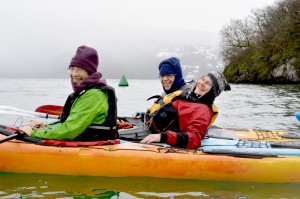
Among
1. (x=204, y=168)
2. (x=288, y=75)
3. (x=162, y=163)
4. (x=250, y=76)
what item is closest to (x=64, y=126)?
(x=162, y=163)

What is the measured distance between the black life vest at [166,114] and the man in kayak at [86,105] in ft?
2.39

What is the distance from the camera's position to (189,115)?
550cm

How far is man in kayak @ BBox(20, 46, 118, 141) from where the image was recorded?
16.2 ft

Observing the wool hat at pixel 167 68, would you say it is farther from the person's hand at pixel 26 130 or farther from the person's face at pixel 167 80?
the person's hand at pixel 26 130

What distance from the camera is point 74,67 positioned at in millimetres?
4992


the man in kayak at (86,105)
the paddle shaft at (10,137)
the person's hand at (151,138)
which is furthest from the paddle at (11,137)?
the person's hand at (151,138)

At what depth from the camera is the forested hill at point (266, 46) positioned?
38.1 m

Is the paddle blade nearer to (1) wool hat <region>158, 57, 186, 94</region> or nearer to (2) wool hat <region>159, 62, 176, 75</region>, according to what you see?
(1) wool hat <region>158, 57, 186, 94</region>

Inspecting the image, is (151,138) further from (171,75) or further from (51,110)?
(51,110)

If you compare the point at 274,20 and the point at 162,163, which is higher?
the point at 274,20

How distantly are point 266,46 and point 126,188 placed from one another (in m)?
39.5

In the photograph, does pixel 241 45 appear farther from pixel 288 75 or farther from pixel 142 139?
pixel 142 139

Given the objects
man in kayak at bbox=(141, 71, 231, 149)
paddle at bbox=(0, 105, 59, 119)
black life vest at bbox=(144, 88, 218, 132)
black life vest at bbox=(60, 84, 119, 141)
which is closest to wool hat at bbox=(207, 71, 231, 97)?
man in kayak at bbox=(141, 71, 231, 149)

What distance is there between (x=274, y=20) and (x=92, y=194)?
3886 centimetres
